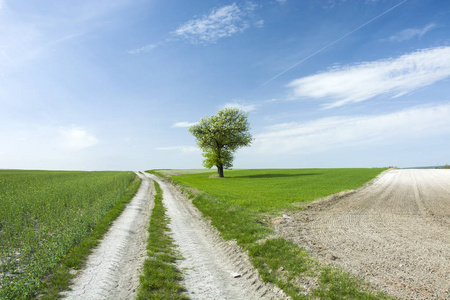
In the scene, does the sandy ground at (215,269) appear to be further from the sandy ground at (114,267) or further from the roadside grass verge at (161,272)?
the sandy ground at (114,267)

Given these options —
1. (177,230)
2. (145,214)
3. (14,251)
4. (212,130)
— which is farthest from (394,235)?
(212,130)

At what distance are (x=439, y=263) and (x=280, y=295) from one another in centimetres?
541

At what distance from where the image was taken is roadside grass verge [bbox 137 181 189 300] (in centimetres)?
687

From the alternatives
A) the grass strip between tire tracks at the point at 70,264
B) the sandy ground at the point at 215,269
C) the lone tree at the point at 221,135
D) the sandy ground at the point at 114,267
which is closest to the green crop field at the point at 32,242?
the grass strip between tire tracks at the point at 70,264

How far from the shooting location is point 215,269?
8.67 m

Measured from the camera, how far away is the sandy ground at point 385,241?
691 cm

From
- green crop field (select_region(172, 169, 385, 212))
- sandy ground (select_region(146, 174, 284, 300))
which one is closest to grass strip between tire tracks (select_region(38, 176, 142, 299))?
sandy ground (select_region(146, 174, 284, 300))

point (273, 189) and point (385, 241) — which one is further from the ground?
point (273, 189)

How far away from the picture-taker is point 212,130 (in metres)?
56.2

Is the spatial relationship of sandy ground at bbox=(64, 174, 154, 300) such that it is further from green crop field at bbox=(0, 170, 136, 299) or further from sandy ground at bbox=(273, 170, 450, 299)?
sandy ground at bbox=(273, 170, 450, 299)

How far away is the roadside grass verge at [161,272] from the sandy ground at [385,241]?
4823 mm

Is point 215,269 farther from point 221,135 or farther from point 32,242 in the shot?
point 221,135

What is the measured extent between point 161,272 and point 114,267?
183 centimetres

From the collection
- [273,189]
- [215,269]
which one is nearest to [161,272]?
[215,269]
